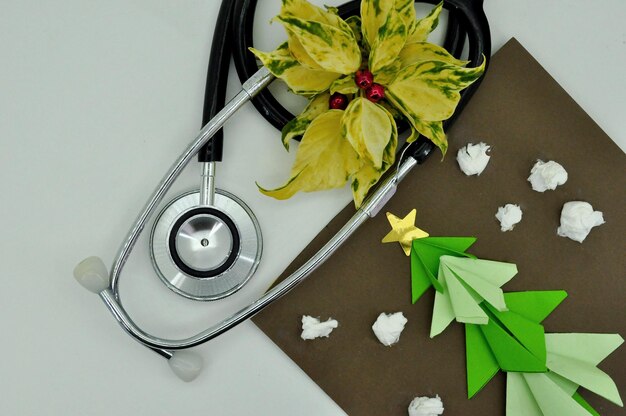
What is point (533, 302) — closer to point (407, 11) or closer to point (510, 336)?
point (510, 336)

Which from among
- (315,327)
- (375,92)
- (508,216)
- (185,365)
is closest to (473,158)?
(508,216)

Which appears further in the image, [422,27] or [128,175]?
[128,175]

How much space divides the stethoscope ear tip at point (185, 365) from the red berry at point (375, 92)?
0.39 meters

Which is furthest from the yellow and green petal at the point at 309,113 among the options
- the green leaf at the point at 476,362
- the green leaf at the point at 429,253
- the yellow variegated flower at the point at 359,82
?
the green leaf at the point at 476,362

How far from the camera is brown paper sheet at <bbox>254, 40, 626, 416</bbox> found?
2.52 ft

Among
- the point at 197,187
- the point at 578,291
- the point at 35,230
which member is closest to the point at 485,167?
the point at 578,291

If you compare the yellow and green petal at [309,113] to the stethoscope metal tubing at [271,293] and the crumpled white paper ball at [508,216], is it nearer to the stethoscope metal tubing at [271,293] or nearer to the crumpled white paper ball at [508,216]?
the stethoscope metal tubing at [271,293]

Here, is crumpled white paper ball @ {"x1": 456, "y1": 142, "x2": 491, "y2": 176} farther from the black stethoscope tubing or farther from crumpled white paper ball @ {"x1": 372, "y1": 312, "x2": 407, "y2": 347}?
crumpled white paper ball @ {"x1": 372, "y1": 312, "x2": 407, "y2": 347}

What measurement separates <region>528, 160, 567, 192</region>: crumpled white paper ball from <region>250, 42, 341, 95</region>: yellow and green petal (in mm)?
301

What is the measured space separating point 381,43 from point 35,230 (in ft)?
1.68

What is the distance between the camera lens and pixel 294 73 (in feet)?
2.08

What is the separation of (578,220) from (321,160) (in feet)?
1.15

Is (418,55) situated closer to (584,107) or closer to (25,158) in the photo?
(584,107)

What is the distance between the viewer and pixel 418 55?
64 centimetres
